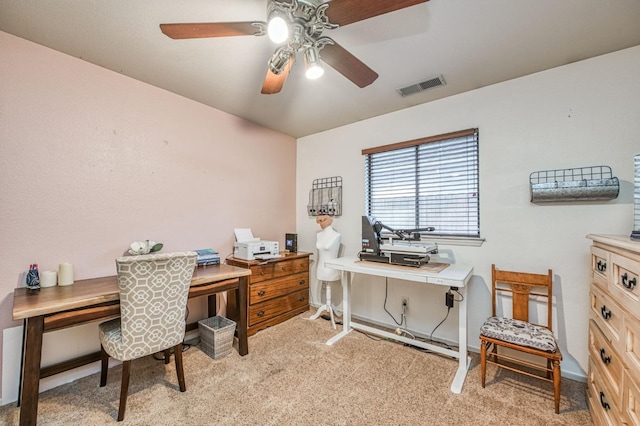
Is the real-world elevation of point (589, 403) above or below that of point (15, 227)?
below

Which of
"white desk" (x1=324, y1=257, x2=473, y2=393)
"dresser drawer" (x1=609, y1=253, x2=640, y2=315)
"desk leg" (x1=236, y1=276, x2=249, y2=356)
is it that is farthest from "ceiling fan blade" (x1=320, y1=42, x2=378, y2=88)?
"desk leg" (x1=236, y1=276, x2=249, y2=356)

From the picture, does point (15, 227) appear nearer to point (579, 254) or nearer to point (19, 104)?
point (19, 104)

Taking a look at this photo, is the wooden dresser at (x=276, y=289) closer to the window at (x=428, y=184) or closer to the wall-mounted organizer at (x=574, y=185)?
the window at (x=428, y=184)

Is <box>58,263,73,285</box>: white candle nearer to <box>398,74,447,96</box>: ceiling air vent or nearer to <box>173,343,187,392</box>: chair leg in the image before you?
<box>173,343,187,392</box>: chair leg

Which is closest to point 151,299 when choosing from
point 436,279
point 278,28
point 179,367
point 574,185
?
point 179,367

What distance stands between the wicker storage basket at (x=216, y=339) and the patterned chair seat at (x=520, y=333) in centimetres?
209

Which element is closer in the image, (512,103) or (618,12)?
(618,12)

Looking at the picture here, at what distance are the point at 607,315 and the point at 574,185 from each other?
0.97 metres

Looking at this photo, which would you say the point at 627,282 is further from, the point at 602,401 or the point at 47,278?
the point at 47,278

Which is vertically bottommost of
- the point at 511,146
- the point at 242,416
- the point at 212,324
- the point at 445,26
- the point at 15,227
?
the point at 242,416

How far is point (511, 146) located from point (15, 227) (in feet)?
12.7

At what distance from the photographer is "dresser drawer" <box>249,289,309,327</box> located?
2.81 metres

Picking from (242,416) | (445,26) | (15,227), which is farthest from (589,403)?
(15,227)

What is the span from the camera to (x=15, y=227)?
1835mm
